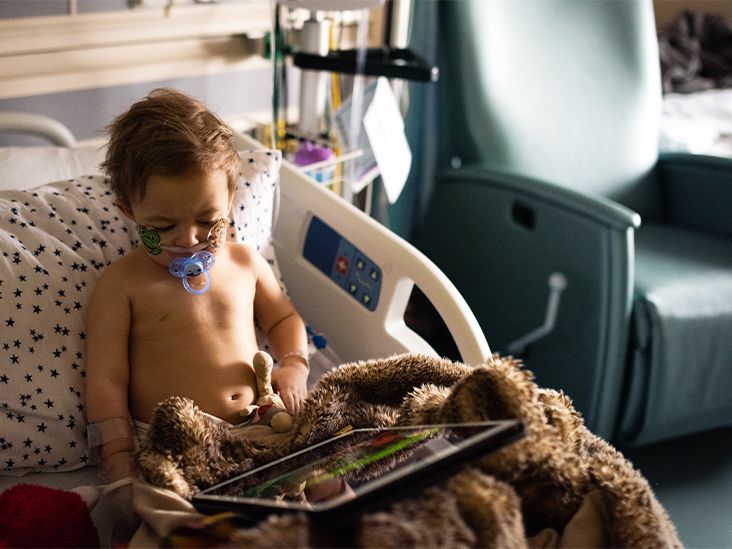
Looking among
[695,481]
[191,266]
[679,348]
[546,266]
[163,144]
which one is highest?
[163,144]

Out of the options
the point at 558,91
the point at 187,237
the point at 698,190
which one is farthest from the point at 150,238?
the point at 698,190

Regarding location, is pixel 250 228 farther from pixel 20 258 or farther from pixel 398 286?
pixel 20 258

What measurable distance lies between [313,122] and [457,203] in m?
0.55

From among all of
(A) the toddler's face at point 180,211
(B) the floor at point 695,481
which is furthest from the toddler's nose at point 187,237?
(B) the floor at point 695,481

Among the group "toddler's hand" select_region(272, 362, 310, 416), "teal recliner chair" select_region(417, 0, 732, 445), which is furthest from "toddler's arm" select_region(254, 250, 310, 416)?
"teal recliner chair" select_region(417, 0, 732, 445)

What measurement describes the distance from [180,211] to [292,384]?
36cm

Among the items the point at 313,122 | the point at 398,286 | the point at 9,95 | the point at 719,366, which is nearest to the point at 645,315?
the point at 719,366

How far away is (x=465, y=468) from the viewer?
921 millimetres

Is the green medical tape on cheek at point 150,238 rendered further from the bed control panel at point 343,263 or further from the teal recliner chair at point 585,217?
the teal recliner chair at point 585,217

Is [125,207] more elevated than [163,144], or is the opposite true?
[163,144]

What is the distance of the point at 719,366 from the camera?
209cm

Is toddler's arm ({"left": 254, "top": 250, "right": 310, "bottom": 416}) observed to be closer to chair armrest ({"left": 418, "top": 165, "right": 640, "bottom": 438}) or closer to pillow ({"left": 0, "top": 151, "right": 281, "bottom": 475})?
pillow ({"left": 0, "top": 151, "right": 281, "bottom": 475})

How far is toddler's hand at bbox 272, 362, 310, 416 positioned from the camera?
1.34 metres

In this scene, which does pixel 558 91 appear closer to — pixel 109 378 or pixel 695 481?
pixel 695 481
